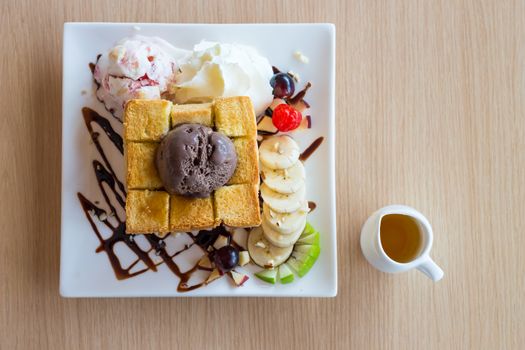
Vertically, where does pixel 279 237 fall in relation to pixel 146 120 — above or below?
below

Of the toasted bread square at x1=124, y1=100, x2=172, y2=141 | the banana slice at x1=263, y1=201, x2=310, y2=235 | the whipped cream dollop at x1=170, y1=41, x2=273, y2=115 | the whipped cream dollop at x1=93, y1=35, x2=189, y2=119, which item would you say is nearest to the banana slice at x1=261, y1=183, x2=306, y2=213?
the banana slice at x1=263, y1=201, x2=310, y2=235

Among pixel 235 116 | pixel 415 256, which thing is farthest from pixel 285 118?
pixel 415 256

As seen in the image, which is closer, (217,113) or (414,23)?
(217,113)

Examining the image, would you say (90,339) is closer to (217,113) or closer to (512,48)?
(217,113)

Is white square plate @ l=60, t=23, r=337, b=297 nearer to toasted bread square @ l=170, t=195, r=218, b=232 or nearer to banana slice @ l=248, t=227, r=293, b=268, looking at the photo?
banana slice @ l=248, t=227, r=293, b=268

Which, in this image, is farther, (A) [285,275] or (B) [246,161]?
(A) [285,275]

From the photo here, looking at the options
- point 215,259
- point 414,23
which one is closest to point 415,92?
point 414,23

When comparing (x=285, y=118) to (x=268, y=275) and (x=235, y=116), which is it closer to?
(x=235, y=116)

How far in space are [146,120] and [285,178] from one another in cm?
57

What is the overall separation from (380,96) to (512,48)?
2.03 ft

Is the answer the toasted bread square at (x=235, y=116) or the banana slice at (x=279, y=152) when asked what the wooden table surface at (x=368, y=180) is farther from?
the toasted bread square at (x=235, y=116)

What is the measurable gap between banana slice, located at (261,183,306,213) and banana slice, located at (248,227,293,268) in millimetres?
136

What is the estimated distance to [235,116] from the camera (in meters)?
1.81

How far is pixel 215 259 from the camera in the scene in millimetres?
1986
